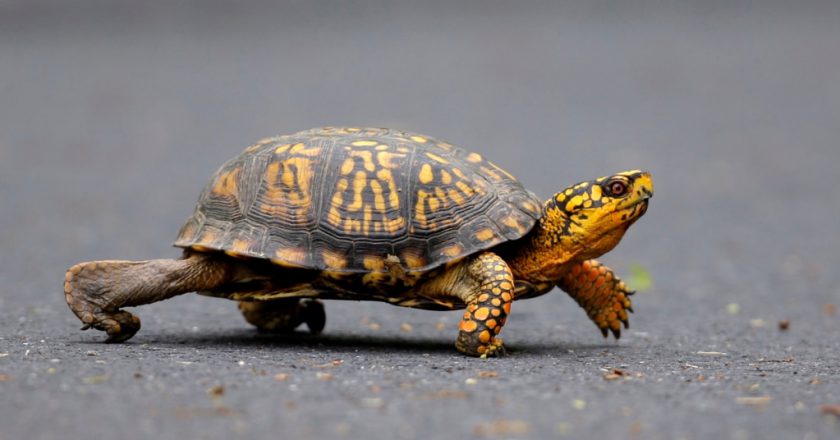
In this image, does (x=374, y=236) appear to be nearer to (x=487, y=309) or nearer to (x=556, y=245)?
(x=487, y=309)

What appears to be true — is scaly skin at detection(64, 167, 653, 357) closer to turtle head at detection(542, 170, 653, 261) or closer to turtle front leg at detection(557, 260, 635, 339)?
turtle head at detection(542, 170, 653, 261)

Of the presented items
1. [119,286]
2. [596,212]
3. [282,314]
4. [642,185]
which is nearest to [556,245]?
[596,212]

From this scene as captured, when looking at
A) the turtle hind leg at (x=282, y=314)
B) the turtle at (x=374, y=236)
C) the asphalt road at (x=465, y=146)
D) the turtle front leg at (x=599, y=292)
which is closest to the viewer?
the asphalt road at (x=465, y=146)

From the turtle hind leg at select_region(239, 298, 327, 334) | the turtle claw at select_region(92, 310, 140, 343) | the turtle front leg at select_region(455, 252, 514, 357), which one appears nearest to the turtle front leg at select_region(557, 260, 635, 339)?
the turtle front leg at select_region(455, 252, 514, 357)

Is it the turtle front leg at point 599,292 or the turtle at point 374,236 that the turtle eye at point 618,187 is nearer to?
the turtle at point 374,236

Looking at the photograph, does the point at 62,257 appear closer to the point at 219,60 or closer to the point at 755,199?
the point at 755,199

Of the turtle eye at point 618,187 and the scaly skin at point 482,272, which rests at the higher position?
the turtle eye at point 618,187

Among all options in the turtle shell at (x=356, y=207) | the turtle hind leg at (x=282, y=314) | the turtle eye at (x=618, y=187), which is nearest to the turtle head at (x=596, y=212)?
the turtle eye at (x=618, y=187)
